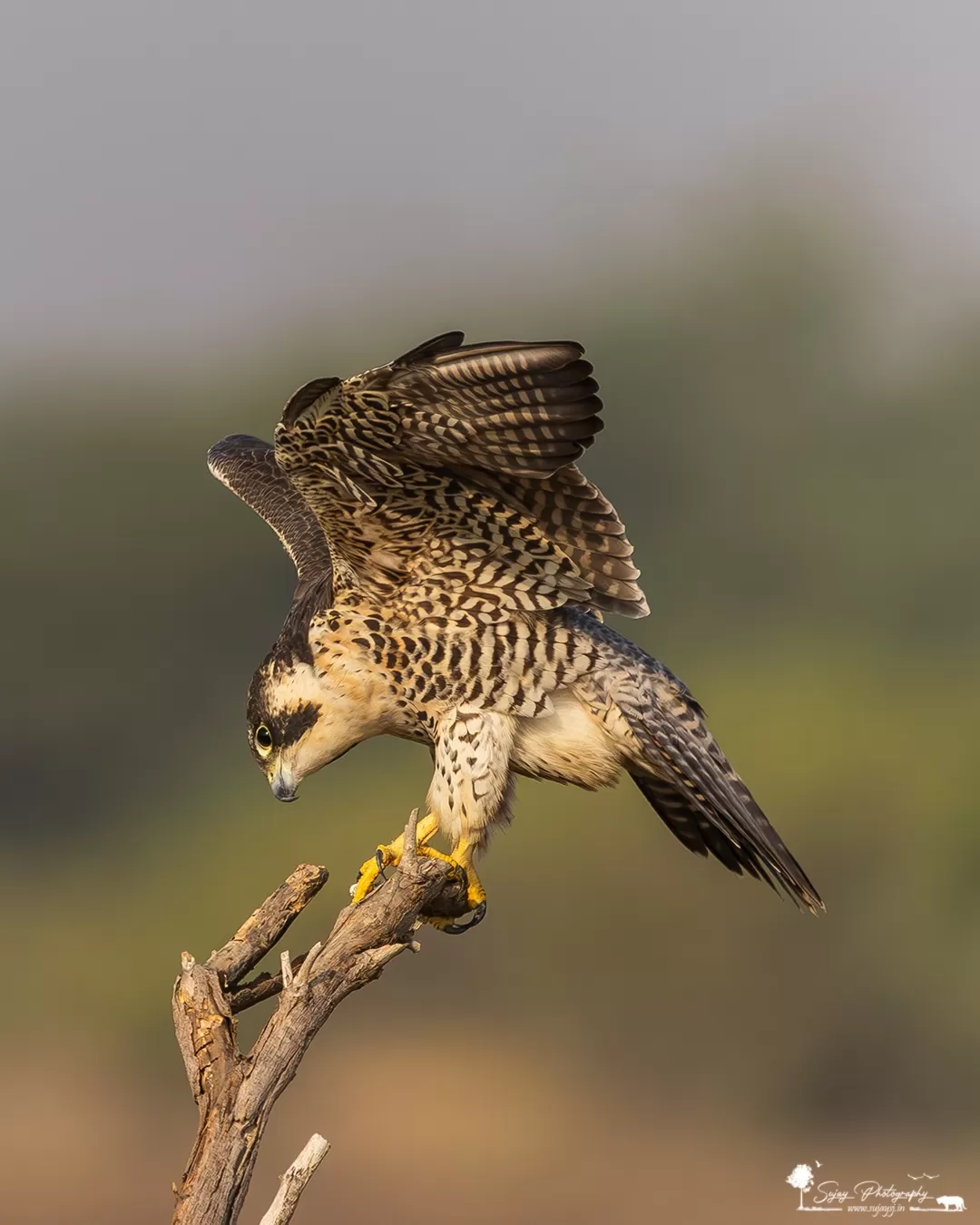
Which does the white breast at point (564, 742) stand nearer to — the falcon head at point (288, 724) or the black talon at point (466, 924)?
the black talon at point (466, 924)

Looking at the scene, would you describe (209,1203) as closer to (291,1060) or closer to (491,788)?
(291,1060)

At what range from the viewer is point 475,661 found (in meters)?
3.52

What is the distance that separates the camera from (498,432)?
10.0 ft

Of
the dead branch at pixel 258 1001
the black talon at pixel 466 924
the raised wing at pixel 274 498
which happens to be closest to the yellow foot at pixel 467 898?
the black talon at pixel 466 924

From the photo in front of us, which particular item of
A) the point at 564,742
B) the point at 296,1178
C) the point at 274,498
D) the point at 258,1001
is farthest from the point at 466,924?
the point at 274,498

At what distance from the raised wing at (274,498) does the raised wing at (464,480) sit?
693mm

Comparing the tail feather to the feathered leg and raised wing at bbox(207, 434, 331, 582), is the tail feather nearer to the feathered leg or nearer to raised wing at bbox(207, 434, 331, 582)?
the feathered leg

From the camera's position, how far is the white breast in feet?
11.8

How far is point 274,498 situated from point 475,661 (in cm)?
142

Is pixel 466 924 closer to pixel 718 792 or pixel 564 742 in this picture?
pixel 564 742

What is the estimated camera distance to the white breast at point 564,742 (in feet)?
11.8

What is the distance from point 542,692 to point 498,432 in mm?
811

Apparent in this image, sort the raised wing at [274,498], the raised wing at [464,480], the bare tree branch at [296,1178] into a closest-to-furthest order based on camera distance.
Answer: the bare tree branch at [296,1178], the raised wing at [464,480], the raised wing at [274,498]

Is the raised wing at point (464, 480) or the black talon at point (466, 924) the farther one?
the black talon at point (466, 924)
